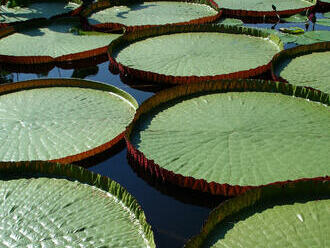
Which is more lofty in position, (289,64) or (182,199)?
(289,64)

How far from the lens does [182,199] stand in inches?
77.2

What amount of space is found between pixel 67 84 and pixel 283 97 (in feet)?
5.09

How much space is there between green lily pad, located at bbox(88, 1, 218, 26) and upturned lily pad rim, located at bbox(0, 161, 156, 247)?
8.69 ft

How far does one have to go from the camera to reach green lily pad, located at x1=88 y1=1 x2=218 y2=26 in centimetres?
444

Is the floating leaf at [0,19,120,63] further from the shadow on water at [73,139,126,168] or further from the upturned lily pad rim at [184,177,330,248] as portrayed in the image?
the upturned lily pad rim at [184,177,330,248]

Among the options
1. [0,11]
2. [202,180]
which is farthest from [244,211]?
[0,11]

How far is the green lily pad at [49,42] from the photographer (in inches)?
148

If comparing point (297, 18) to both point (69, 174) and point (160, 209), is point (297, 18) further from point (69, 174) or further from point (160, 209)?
point (69, 174)

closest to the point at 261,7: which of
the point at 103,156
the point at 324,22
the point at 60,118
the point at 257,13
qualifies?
the point at 257,13

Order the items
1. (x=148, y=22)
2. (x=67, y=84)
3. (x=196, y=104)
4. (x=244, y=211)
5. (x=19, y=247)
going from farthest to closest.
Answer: (x=148, y=22)
(x=67, y=84)
(x=196, y=104)
(x=244, y=211)
(x=19, y=247)

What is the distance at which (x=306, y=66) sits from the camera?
3.02m

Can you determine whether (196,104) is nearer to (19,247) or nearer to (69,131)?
(69,131)

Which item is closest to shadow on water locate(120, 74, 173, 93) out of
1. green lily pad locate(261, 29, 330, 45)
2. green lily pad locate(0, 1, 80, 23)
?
green lily pad locate(261, 29, 330, 45)

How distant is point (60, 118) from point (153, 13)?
99.1 inches
